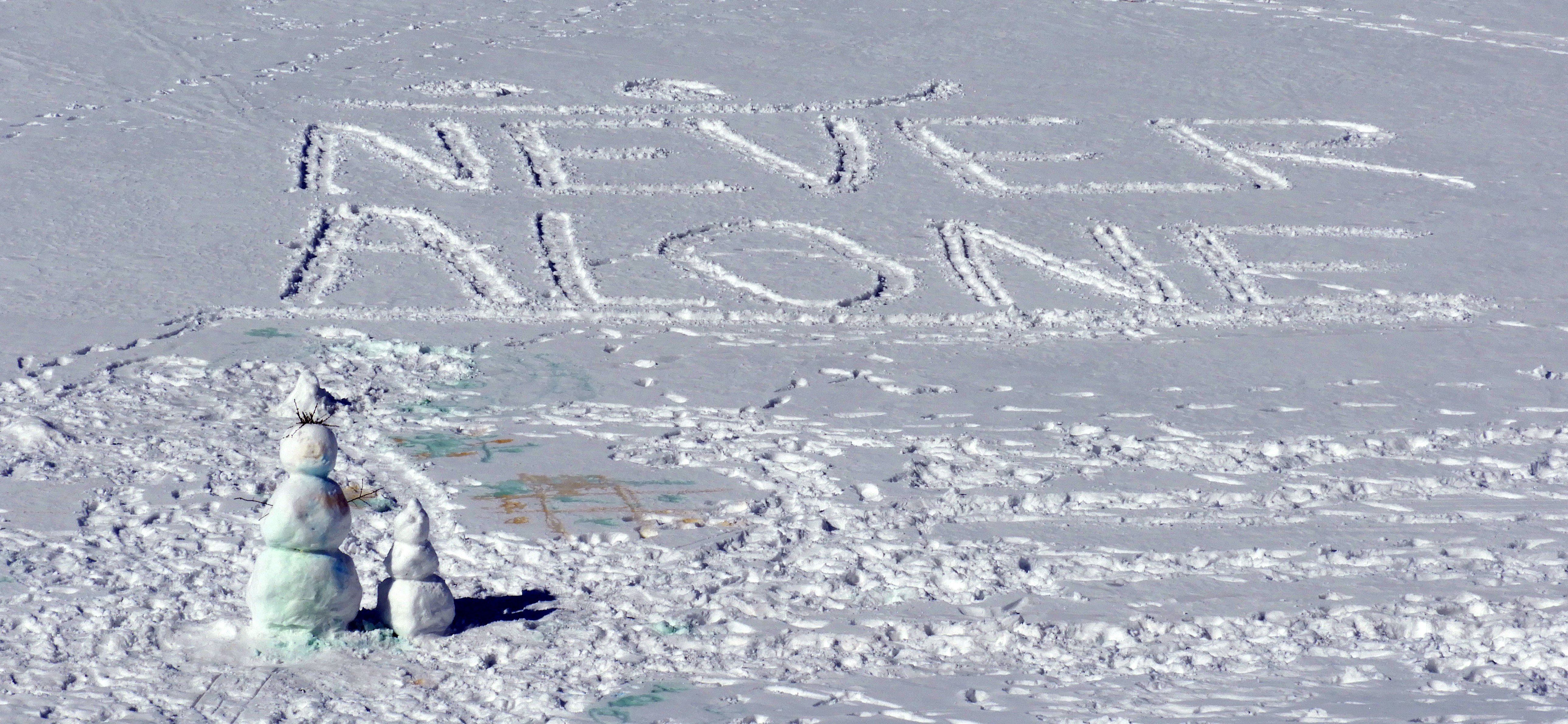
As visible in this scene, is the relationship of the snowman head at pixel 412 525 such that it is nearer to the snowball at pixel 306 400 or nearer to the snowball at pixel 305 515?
the snowball at pixel 305 515

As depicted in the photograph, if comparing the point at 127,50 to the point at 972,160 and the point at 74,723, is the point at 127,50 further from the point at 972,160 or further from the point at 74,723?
the point at 74,723

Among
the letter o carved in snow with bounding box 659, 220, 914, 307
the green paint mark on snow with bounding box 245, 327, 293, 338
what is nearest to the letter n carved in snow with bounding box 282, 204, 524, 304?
the green paint mark on snow with bounding box 245, 327, 293, 338

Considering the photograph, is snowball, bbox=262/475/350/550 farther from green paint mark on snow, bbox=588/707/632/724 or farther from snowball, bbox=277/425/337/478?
green paint mark on snow, bbox=588/707/632/724

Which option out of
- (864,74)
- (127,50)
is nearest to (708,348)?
(864,74)

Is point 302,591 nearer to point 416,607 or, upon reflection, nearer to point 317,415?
point 416,607

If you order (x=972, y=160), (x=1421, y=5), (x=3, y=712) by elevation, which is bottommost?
(x=3, y=712)

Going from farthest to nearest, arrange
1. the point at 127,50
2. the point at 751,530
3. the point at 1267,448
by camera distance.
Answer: the point at 127,50 < the point at 1267,448 < the point at 751,530

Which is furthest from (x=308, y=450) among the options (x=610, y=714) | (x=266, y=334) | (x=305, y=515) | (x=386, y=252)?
(x=386, y=252)
